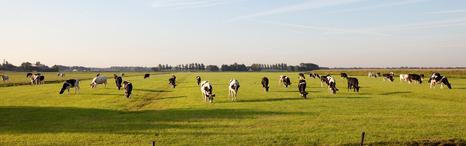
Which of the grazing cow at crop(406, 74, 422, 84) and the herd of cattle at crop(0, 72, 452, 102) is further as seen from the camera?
the grazing cow at crop(406, 74, 422, 84)

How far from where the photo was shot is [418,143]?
61.3 feet

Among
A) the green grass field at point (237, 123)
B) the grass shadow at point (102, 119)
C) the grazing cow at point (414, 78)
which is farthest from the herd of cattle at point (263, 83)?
the grass shadow at point (102, 119)

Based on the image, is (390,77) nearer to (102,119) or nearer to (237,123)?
(237,123)

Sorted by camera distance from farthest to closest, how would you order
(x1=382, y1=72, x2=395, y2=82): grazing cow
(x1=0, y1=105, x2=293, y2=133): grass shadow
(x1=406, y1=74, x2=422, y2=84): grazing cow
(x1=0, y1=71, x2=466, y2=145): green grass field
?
1. (x1=382, y1=72, x2=395, y2=82): grazing cow
2. (x1=406, y1=74, x2=422, y2=84): grazing cow
3. (x1=0, y1=105, x2=293, y2=133): grass shadow
4. (x1=0, y1=71, x2=466, y2=145): green grass field

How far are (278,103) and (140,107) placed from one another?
963 cm

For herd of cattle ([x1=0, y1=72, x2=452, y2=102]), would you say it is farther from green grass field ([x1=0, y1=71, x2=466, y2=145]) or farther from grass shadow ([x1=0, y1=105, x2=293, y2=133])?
grass shadow ([x1=0, y1=105, x2=293, y2=133])

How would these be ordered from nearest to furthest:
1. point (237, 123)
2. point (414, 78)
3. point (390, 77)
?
point (237, 123) → point (414, 78) → point (390, 77)

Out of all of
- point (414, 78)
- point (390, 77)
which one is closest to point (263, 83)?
point (414, 78)

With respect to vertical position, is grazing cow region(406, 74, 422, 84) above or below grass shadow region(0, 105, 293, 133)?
above

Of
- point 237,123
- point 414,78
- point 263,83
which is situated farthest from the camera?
point 414,78

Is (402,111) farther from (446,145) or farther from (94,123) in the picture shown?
(94,123)

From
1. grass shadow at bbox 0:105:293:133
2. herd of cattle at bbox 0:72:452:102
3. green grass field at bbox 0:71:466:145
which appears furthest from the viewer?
herd of cattle at bbox 0:72:452:102

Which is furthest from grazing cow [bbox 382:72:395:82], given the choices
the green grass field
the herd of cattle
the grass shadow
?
the grass shadow

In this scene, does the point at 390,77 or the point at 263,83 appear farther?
the point at 390,77
